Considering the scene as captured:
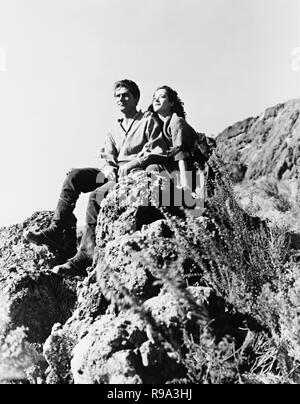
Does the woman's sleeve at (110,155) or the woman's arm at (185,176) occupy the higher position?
the woman's sleeve at (110,155)

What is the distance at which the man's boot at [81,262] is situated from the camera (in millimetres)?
→ 4066

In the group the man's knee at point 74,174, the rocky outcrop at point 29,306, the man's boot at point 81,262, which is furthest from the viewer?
the man's knee at point 74,174

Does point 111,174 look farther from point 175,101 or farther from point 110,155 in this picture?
point 175,101

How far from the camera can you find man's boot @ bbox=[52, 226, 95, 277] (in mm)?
4066

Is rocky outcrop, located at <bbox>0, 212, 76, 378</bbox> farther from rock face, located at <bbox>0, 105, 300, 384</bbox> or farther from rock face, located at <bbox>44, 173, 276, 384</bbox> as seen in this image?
rock face, located at <bbox>44, 173, 276, 384</bbox>

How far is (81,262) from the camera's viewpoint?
13.6 feet

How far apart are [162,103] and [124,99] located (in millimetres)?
400

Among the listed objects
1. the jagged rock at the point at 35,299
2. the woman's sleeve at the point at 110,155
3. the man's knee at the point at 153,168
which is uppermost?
the woman's sleeve at the point at 110,155

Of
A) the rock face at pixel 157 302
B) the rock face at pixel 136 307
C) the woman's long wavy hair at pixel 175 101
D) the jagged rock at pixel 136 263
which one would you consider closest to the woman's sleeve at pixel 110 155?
the woman's long wavy hair at pixel 175 101

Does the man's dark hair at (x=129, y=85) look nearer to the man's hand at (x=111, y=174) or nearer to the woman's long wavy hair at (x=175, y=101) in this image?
the woman's long wavy hair at (x=175, y=101)

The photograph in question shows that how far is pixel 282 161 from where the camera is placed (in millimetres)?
6371

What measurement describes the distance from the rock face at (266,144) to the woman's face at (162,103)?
0.96 meters
